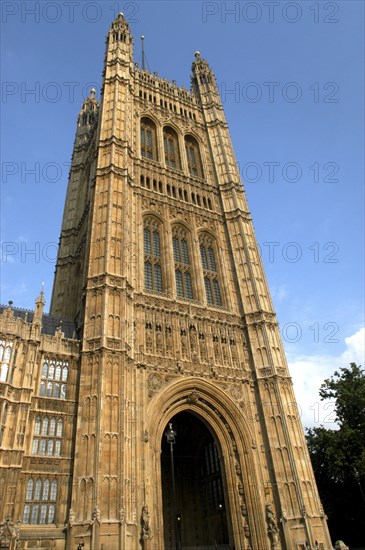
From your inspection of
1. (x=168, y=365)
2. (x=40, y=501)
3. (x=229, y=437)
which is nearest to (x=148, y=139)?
(x=168, y=365)

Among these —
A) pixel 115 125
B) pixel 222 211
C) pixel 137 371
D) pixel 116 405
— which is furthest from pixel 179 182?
pixel 116 405

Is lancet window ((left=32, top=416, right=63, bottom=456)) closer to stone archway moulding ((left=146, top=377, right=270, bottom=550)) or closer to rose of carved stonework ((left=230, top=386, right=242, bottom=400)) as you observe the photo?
stone archway moulding ((left=146, top=377, right=270, bottom=550))

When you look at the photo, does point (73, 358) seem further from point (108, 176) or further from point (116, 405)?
point (108, 176)

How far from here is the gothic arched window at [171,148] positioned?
38.1 metres

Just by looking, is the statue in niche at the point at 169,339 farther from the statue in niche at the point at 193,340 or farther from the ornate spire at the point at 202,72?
the ornate spire at the point at 202,72

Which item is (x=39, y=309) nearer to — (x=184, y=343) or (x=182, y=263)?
(x=184, y=343)

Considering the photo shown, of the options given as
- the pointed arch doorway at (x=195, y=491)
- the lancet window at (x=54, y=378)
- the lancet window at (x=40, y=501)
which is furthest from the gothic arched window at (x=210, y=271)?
the lancet window at (x=40, y=501)

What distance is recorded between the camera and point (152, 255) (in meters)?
29.9

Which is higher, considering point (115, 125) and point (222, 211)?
point (115, 125)

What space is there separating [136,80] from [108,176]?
638 inches

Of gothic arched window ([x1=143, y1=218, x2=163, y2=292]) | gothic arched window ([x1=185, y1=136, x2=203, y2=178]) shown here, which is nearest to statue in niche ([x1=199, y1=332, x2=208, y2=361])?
gothic arched window ([x1=143, y1=218, x2=163, y2=292])

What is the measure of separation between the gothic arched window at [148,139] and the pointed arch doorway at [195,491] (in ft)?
70.6

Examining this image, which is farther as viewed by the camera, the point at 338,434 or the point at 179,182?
the point at 179,182

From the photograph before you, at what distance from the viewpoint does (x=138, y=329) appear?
24828 millimetres
